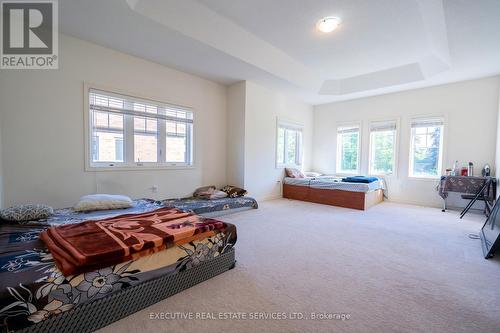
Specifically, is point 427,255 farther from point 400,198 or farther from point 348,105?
point 348,105

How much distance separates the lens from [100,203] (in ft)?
9.04

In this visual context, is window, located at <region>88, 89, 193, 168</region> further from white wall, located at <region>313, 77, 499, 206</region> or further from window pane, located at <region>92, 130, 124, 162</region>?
white wall, located at <region>313, 77, 499, 206</region>

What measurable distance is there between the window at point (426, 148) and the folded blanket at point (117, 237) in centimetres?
524

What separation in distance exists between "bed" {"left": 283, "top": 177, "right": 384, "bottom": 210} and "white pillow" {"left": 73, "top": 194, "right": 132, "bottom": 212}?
382 cm

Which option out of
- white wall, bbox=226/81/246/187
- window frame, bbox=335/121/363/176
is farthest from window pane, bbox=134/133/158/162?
window frame, bbox=335/121/363/176

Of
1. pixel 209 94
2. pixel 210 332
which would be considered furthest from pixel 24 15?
pixel 210 332

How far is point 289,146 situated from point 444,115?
3453 mm

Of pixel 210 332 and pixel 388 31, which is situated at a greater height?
pixel 388 31

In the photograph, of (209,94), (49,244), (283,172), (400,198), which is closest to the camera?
(49,244)

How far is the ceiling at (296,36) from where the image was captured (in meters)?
2.67

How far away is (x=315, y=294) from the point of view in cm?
173

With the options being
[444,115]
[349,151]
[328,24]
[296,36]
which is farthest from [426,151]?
[296,36]

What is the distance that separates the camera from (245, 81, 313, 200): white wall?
488 centimetres

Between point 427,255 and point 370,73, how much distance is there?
403cm
